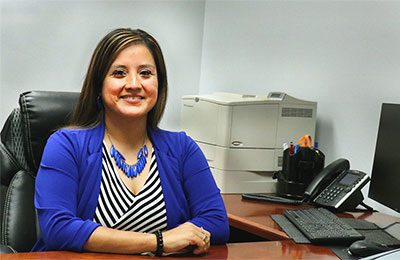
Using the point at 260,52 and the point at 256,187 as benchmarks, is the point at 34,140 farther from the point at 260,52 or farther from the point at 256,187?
the point at 260,52

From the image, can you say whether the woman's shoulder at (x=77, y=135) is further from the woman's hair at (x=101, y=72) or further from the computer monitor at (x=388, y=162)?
the computer monitor at (x=388, y=162)

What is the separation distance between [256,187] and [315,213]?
0.54m

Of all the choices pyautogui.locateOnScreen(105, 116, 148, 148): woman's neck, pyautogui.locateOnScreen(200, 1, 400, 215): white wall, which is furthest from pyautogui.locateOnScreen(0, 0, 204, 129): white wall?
pyautogui.locateOnScreen(105, 116, 148, 148): woman's neck

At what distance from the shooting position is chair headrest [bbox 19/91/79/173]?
62.8 inches

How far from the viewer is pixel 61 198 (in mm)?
1249

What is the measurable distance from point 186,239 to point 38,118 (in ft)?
2.38

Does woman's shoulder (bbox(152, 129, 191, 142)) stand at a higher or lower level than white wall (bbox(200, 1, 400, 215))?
lower

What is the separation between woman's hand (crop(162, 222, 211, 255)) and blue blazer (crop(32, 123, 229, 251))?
9cm

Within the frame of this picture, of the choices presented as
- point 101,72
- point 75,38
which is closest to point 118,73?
point 101,72

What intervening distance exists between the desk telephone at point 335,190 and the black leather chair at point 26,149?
919 millimetres

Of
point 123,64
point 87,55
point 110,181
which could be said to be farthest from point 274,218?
point 87,55

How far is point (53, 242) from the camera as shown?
1199mm

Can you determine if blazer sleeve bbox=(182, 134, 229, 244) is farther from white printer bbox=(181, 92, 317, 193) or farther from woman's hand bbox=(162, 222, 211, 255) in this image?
white printer bbox=(181, 92, 317, 193)

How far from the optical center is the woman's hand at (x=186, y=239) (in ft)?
3.99
